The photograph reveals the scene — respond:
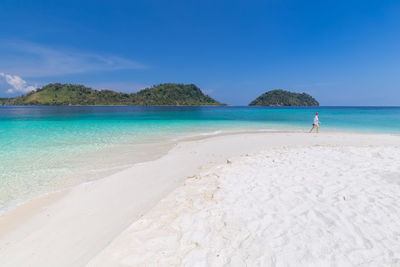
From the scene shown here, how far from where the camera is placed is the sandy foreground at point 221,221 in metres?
3.18

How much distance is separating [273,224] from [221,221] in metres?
1.07

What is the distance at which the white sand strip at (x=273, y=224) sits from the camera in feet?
10.2

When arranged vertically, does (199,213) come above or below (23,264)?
above

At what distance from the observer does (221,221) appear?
408 cm

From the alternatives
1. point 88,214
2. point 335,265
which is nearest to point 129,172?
point 88,214

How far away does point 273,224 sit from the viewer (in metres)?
3.88

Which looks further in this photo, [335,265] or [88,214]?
[88,214]

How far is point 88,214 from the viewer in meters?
4.96

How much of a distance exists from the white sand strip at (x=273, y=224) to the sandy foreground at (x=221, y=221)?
0.07 ft

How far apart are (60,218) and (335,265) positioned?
596 centimetres

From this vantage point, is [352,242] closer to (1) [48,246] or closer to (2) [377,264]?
(2) [377,264]

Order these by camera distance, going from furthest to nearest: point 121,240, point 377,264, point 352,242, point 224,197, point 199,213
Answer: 1. point 224,197
2. point 199,213
3. point 121,240
4. point 352,242
5. point 377,264

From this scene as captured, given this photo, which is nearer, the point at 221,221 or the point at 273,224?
the point at 273,224

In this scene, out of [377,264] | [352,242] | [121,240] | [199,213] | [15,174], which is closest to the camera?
[377,264]
